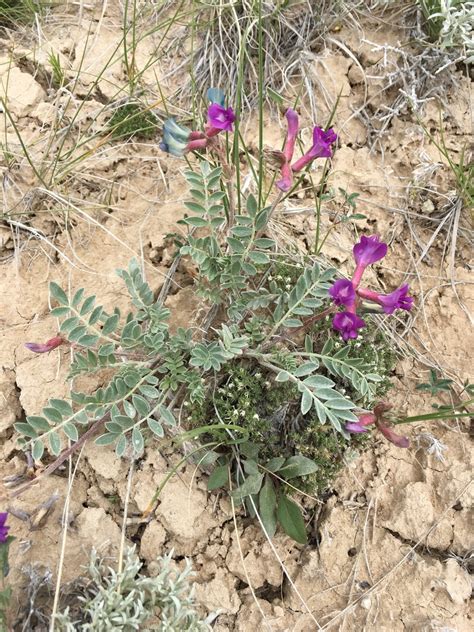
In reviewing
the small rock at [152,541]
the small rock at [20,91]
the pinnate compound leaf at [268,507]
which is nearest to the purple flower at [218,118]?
the pinnate compound leaf at [268,507]

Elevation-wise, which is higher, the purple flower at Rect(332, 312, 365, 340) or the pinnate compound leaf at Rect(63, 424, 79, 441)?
the purple flower at Rect(332, 312, 365, 340)

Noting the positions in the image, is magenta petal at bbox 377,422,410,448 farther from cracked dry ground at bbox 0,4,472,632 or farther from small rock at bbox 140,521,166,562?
small rock at bbox 140,521,166,562

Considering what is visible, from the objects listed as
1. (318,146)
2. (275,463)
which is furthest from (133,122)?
(275,463)

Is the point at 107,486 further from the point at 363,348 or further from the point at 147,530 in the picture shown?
the point at 363,348

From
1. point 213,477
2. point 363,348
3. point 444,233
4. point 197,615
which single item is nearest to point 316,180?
point 444,233

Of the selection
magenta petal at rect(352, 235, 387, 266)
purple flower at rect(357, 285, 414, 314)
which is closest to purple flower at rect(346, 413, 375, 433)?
purple flower at rect(357, 285, 414, 314)

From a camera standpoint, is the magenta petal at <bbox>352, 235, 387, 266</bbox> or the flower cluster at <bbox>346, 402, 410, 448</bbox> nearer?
the magenta petal at <bbox>352, 235, 387, 266</bbox>

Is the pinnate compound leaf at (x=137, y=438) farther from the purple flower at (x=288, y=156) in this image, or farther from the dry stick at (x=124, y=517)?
the purple flower at (x=288, y=156)
